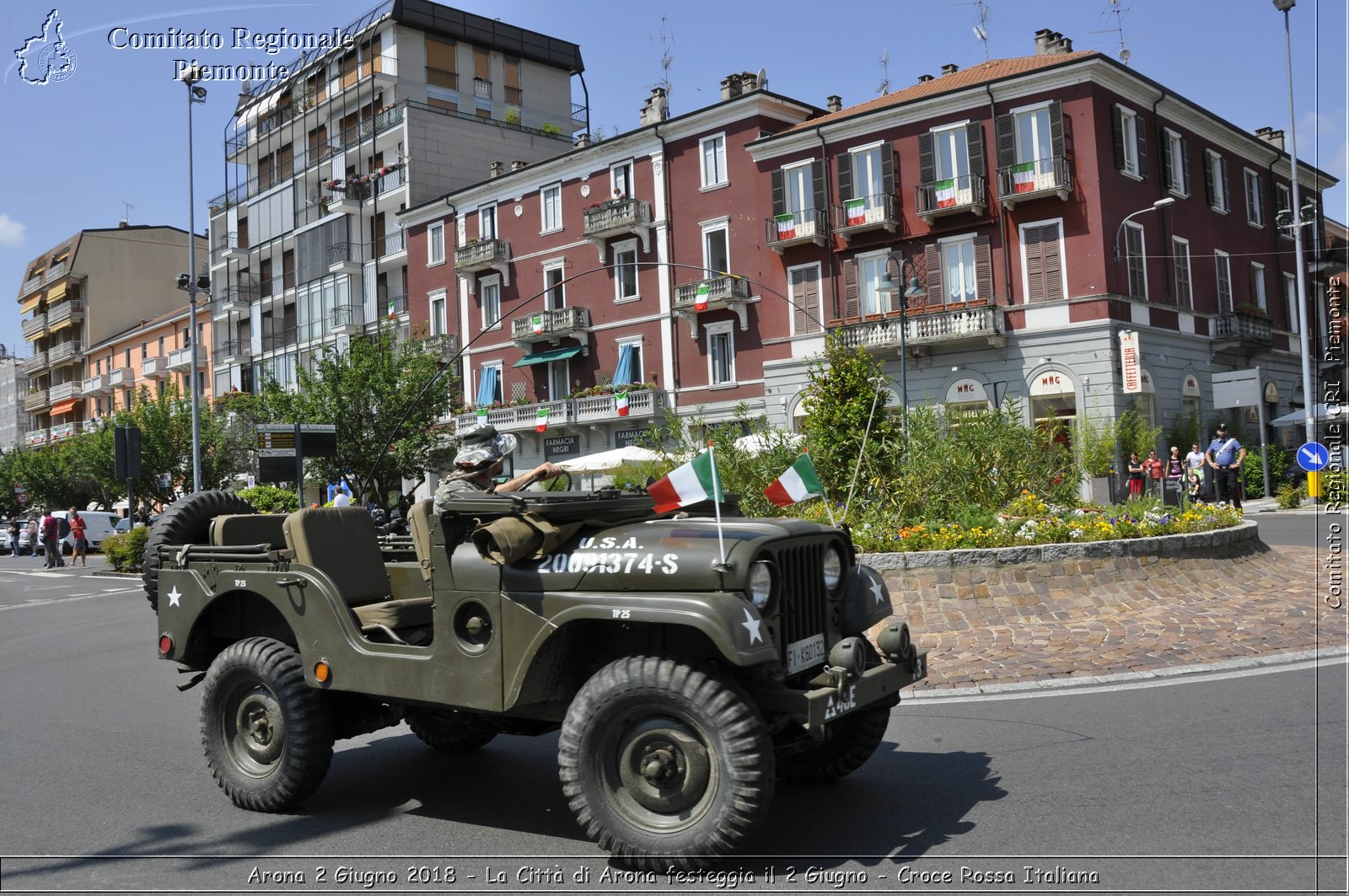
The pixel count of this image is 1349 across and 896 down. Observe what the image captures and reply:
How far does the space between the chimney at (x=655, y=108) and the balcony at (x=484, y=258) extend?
7.94 metres

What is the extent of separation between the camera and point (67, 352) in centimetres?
7869

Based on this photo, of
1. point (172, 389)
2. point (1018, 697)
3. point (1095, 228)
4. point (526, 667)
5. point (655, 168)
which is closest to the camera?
point (526, 667)

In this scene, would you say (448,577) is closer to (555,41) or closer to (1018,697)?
(1018,697)

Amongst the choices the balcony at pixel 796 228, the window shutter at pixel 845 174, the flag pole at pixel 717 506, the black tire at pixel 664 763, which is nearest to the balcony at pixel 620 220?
the balcony at pixel 796 228

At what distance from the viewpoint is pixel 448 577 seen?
4988mm

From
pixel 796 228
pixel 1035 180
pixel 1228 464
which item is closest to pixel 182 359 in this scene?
pixel 796 228

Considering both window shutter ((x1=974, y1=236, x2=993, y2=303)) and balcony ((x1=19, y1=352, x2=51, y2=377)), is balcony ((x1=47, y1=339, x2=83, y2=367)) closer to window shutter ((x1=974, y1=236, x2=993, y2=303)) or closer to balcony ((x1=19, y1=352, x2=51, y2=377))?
balcony ((x1=19, y1=352, x2=51, y2=377))

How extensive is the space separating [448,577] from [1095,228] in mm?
29631

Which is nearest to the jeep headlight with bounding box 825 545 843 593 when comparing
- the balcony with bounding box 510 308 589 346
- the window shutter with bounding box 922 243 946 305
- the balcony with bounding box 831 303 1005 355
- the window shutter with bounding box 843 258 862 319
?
the balcony with bounding box 831 303 1005 355

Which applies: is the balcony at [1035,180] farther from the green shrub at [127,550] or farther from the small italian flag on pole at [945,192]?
the green shrub at [127,550]

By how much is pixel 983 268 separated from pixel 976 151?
3.46m

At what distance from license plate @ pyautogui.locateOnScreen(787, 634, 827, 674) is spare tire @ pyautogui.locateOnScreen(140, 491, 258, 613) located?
3.78m

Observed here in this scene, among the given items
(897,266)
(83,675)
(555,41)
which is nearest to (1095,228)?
(897,266)

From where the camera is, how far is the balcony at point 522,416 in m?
41.2
